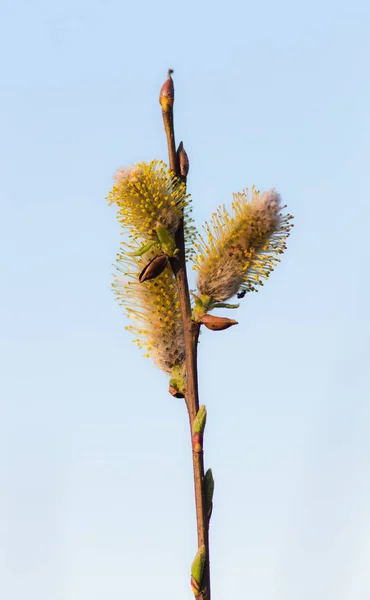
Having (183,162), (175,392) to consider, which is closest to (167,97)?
(183,162)

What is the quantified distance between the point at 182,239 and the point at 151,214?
0.14 meters

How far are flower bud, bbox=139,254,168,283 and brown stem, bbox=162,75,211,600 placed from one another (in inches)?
2.7

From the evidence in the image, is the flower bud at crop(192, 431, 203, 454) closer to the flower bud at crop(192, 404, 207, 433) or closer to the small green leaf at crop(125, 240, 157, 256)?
the flower bud at crop(192, 404, 207, 433)

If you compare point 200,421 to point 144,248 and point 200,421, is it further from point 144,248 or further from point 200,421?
point 144,248

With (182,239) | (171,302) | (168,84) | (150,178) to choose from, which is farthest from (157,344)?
(168,84)

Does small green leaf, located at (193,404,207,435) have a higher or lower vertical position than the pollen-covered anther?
lower

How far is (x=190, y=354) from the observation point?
282 cm

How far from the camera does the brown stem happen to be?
103 inches

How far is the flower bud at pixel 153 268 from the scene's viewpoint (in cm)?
283

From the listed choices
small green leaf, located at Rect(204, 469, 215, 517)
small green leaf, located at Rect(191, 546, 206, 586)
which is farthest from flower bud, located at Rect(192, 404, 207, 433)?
small green leaf, located at Rect(191, 546, 206, 586)

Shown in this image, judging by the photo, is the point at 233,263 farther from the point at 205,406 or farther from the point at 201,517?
the point at 201,517

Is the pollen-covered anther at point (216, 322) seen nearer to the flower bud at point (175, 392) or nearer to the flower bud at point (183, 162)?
the flower bud at point (175, 392)

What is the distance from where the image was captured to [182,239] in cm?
296

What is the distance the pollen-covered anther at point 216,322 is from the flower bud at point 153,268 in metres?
0.22
